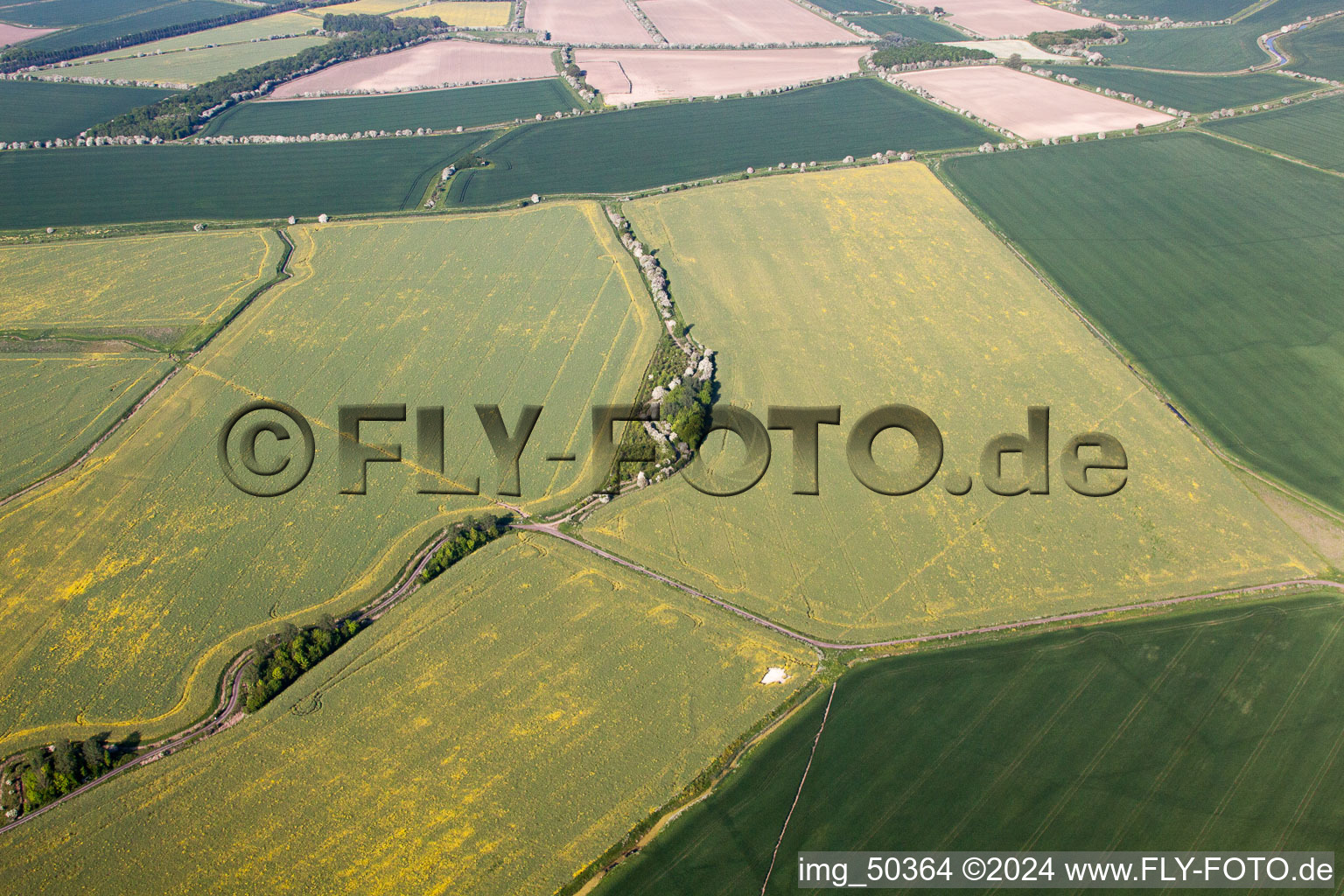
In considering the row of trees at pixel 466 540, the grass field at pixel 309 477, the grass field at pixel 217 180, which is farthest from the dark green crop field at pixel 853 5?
the row of trees at pixel 466 540

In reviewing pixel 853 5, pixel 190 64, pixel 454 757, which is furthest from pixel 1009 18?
pixel 454 757

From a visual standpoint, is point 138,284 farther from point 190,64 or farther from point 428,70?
point 190,64

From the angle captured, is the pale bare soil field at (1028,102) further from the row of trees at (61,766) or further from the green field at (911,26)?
the row of trees at (61,766)

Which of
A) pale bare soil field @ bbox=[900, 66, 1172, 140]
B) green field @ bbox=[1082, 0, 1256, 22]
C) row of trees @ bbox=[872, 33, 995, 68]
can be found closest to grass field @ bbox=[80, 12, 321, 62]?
row of trees @ bbox=[872, 33, 995, 68]

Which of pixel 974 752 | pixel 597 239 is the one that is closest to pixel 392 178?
pixel 597 239

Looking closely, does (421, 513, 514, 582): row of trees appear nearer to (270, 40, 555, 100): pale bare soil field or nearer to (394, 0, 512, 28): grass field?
(270, 40, 555, 100): pale bare soil field
